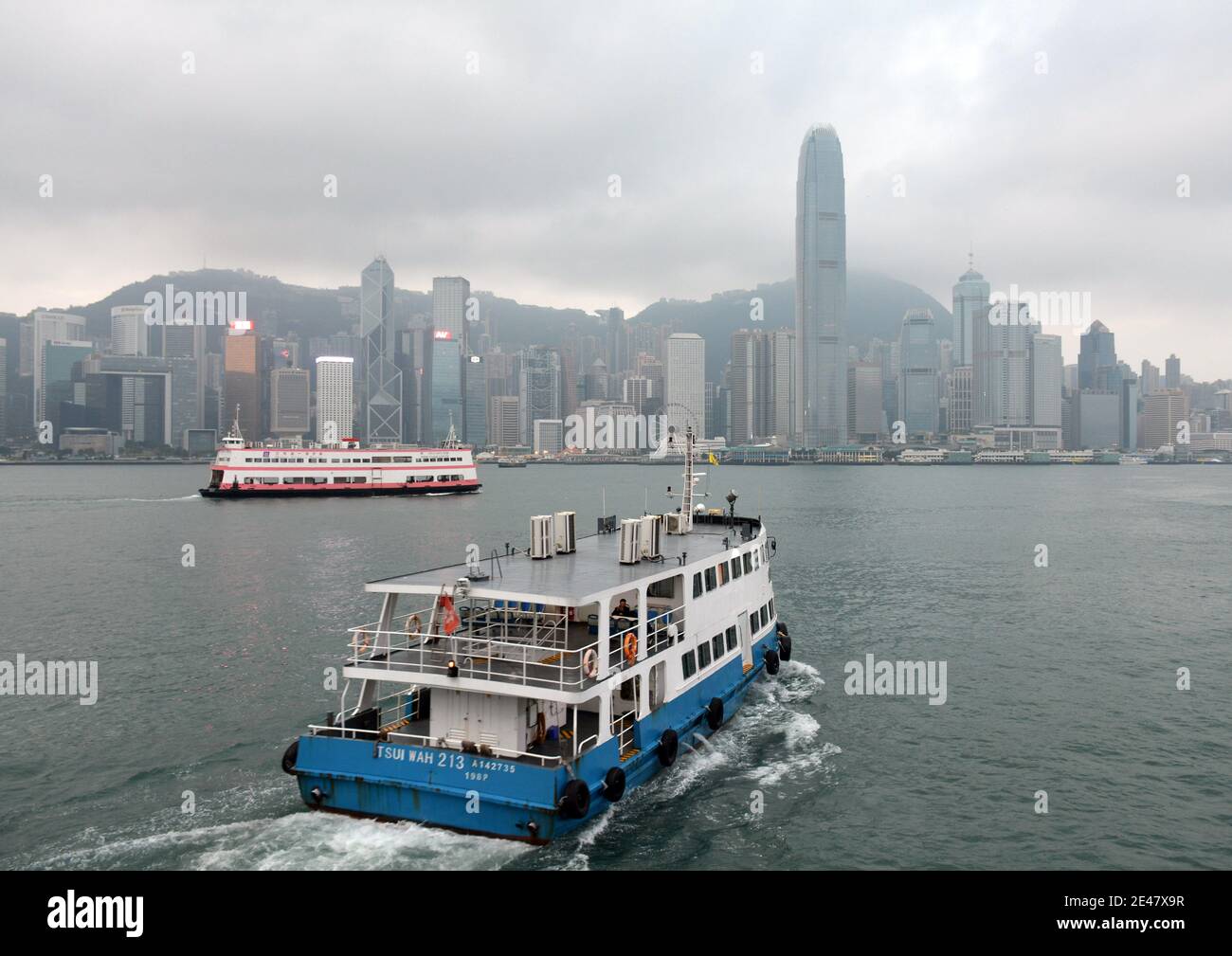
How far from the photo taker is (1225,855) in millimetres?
17219

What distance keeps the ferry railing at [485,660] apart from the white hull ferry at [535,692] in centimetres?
6

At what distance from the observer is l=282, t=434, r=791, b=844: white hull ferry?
52.0 ft

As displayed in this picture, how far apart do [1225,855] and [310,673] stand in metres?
26.7

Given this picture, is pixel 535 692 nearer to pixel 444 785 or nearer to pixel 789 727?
pixel 444 785

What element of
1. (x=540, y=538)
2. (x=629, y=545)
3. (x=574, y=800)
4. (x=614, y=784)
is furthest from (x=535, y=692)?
(x=540, y=538)

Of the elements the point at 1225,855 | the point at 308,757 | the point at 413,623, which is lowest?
the point at 1225,855

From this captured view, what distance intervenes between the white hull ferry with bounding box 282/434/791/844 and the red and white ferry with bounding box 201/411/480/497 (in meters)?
96.2

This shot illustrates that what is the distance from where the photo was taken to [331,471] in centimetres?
11500

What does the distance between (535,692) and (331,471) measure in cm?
10624

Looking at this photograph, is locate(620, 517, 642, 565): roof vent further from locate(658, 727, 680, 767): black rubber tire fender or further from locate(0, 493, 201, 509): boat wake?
locate(0, 493, 201, 509): boat wake

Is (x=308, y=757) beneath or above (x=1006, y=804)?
above

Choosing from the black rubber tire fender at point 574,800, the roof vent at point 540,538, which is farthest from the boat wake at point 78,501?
the black rubber tire fender at point 574,800
